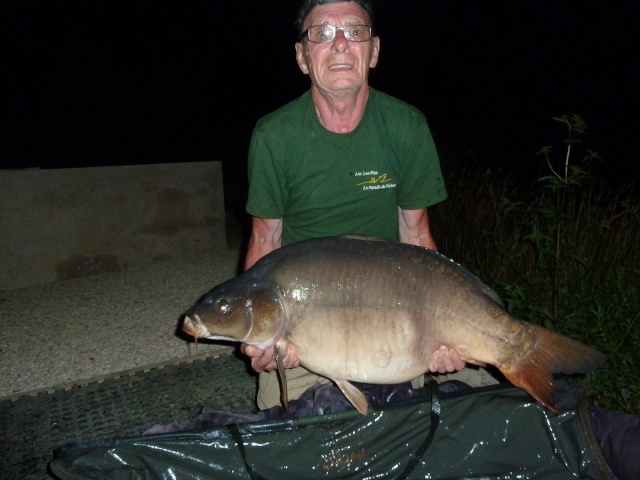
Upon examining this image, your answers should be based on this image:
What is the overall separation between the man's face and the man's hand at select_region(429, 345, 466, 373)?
1.11 m

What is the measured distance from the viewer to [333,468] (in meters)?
2.35

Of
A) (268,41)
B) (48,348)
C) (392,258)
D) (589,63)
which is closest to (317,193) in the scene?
(392,258)

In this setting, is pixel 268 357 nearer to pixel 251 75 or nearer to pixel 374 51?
pixel 374 51

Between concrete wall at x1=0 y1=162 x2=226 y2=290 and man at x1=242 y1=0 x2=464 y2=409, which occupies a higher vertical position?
man at x1=242 y1=0 x2=464 y2=409

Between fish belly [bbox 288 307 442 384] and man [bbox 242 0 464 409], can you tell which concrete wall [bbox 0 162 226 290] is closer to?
man [bbox 242 0 464 409]

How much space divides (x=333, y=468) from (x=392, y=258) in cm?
87

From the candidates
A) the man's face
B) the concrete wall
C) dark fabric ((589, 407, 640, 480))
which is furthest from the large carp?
the concrete wall

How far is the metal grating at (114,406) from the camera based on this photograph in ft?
8.97

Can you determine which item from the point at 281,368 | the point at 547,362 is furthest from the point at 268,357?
the point at 547,362

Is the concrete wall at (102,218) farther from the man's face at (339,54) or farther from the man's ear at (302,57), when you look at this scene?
the man's face at (339,54)

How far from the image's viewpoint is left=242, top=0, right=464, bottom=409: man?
8.12ft

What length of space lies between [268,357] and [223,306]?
29 centimetres

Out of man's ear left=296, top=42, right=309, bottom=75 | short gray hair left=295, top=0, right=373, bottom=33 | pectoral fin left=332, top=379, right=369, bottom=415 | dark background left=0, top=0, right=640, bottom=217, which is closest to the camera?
pectoral fin left=332, top=379, right=369, bottom=415

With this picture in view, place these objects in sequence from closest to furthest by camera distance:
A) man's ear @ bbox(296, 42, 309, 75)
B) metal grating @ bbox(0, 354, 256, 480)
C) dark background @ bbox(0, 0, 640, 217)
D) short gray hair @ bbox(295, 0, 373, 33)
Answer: short gray hair @ bbox(295, 0, 373, 33)
man's ear @ bbox(296, 42, 309, 75)
metal grating @ bbox(0, 354, 256, 480)
dark background @ bbox(0, 0, 640, 217)
